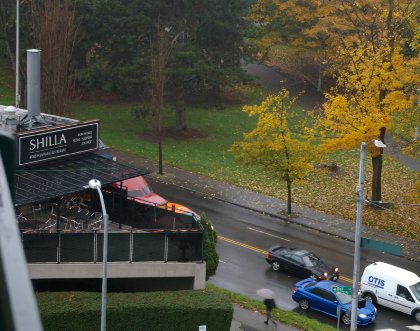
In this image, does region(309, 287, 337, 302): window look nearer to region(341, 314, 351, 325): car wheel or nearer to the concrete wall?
region(341, 314, 351, 325): car wheel

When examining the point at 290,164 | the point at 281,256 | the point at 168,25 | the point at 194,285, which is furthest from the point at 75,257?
the point at 168,25

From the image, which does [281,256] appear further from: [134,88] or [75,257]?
[134,88]

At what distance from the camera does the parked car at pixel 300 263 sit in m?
27.5

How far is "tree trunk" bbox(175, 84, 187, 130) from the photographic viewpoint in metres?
46.1

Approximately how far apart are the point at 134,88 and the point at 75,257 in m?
26.7

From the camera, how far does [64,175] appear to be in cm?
2230

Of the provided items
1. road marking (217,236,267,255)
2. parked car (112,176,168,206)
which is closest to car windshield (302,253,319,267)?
road marking (217,236,267,255)

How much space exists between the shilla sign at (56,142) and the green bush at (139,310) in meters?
4.65

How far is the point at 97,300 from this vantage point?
19562mm

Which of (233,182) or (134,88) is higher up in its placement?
(134,88)

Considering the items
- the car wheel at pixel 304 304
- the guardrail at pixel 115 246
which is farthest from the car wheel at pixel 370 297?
the guardrail at pixel 115 246

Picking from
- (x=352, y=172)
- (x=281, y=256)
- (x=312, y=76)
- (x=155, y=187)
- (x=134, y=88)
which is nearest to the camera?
(x=281, y=256)

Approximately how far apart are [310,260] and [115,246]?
985cm

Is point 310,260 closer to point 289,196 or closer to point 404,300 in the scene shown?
point 404,300
